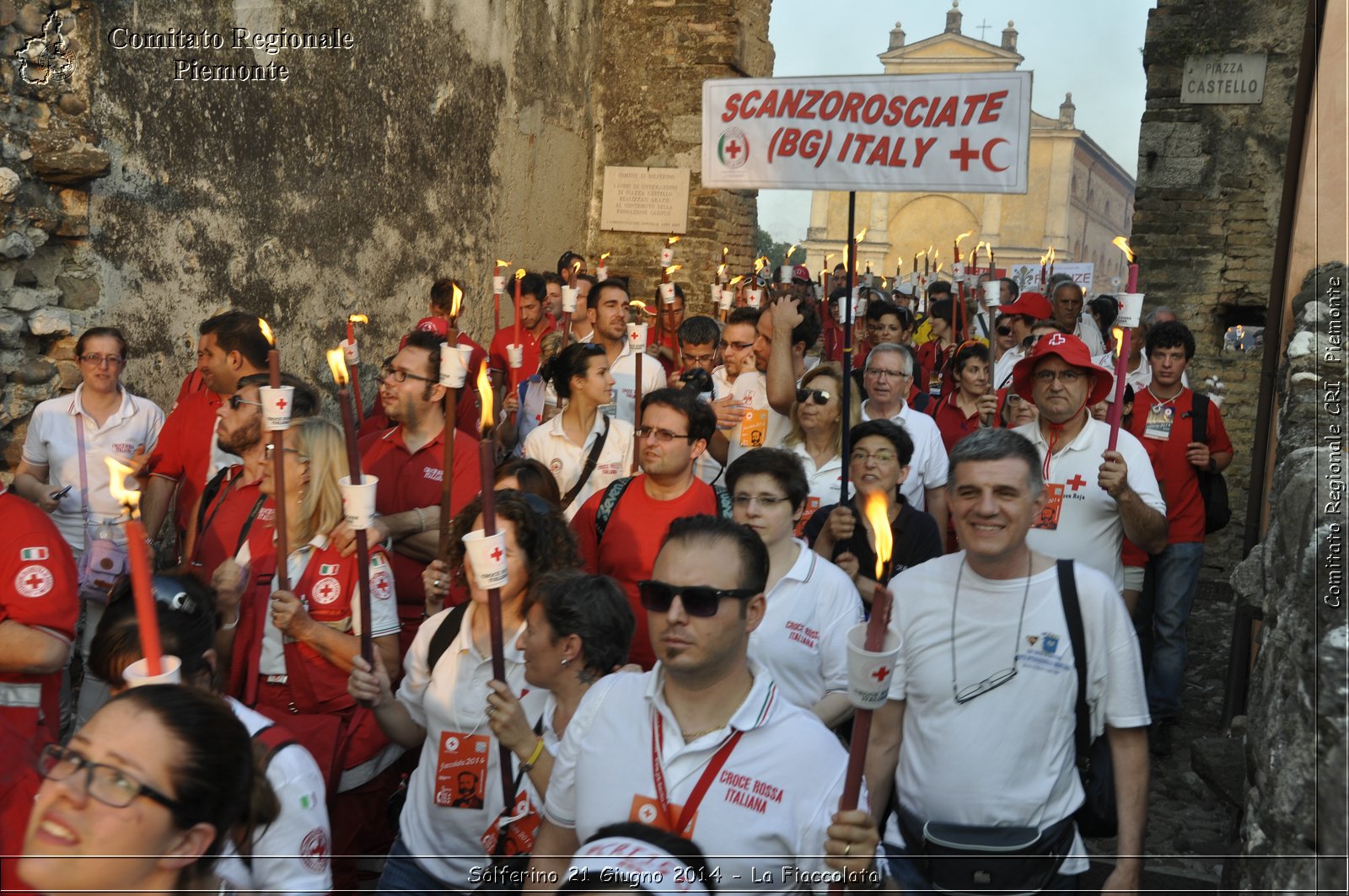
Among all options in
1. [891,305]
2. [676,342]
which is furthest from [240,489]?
[891,305]

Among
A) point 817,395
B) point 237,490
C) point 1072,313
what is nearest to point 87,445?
point 237,490

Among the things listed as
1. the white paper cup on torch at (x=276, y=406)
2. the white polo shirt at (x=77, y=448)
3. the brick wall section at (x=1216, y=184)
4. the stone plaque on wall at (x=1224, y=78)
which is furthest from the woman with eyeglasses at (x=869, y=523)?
the stone plaque on wall at (x=1224, y=78)

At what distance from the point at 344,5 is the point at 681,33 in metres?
5.23

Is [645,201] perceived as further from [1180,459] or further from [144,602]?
[144,602]

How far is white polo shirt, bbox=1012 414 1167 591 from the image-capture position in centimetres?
502

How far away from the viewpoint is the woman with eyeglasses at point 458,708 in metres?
3.40

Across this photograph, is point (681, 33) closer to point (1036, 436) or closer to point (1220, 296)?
point (1220, 296)

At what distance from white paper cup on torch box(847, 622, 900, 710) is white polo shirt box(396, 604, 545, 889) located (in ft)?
4.69

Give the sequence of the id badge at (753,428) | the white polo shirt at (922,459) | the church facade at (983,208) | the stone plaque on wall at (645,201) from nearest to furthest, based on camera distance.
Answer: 1. the white polo shirt at (922,459)
2. the id badge at (753,428)
3. the stone plaque on wall at (645,201)
4. the church facade at (983,208)

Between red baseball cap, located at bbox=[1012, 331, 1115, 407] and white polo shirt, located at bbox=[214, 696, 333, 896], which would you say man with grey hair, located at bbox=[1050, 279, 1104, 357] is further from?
white polo shirt, located at bbox=[214, 696, 333, 896]

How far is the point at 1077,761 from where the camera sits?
A: 320 cm

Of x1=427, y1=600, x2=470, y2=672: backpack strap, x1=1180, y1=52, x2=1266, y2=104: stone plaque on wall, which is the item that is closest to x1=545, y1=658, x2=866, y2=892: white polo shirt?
x1=427, y1=600, x2=470, y2=672: backpack strap

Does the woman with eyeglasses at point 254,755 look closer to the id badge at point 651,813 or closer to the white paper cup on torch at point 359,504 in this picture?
the white paper cup on torch at point 359,504

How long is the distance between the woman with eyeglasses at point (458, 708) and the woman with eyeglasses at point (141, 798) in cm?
94
